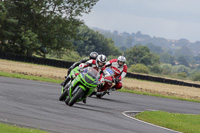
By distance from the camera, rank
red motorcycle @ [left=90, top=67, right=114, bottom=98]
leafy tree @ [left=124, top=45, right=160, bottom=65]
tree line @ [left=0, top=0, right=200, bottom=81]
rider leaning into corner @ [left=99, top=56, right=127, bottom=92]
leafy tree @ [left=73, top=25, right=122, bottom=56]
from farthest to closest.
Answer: leafy tree @ [left=124, top=45, right=160, bottom=65] < leafy tree @ [left=73, top=25, right=122, bottom=56] < tree line @ [left=0, top=0, right=200, bottom=81] < rider leaning into corner @ [left=99, top=56, right=127, bottom=92] < red motorcycle @ [left=90, top=67, right=114, bottom=98]

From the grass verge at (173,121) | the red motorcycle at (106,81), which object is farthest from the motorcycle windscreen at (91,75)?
the red motorcycle at (106,81)

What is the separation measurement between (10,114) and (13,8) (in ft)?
129

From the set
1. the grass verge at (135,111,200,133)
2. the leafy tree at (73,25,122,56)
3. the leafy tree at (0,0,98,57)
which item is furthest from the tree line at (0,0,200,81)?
the leafy tree at (73,25,122,56)

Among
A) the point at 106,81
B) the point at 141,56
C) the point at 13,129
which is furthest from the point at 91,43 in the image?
the point at 13,129

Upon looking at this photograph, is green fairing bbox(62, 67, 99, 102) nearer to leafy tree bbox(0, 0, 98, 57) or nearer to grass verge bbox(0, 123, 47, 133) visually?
grass verge bbox(0, 123, 47, 133)

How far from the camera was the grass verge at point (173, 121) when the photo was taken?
459 inches

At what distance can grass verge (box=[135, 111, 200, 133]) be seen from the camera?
11.7 meters

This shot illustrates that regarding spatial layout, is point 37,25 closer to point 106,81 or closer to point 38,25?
point 38,25

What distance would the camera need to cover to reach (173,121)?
1270cm

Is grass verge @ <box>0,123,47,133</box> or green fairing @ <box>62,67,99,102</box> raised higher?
green fairing @ <box>62,67,99,102</box>

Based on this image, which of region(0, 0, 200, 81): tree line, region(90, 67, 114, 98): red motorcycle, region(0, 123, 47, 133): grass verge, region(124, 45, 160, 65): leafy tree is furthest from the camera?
region(124, 45, 160, 65): leafy tree

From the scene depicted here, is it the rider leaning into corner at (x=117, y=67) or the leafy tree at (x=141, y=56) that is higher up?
the leafy tree at (x=141, y=56)

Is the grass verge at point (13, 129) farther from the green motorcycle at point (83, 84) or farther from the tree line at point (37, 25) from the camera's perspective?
the tree line at point (37, 25)

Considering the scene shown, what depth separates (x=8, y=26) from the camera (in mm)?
46312
